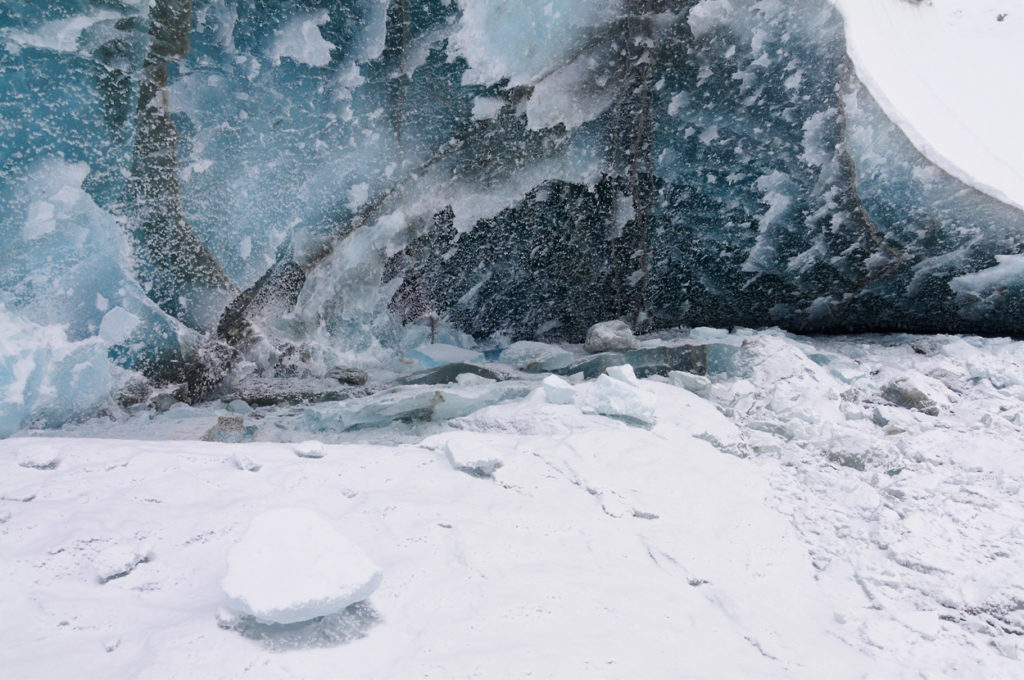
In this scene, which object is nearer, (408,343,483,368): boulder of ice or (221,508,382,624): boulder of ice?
(221,508,382,624): boulder of ice

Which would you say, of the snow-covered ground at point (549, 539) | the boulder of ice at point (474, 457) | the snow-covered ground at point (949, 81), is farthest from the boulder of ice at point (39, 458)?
the snow-covered ground at point (949, 81)

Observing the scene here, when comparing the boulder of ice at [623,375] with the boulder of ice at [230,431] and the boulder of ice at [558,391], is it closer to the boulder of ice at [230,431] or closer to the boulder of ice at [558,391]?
the boulder of ice at [558,391]

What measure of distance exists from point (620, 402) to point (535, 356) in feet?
2.63

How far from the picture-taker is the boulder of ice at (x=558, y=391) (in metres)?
2.21

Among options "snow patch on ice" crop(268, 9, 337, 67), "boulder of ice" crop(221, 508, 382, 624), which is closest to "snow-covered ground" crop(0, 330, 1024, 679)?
"boulder of ice" crop(221, 508, 382, 624)

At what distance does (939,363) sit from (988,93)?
1.22 m

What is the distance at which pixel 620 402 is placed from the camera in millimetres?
2086

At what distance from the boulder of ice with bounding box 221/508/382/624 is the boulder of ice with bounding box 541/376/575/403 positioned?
124 cm

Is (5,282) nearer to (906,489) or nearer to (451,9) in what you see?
(451,9)

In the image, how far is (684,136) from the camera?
2.51m

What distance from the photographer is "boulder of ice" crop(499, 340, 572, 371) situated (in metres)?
2.76

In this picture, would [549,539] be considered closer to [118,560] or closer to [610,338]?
[118,560]

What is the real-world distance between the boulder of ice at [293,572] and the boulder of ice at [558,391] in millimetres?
1241

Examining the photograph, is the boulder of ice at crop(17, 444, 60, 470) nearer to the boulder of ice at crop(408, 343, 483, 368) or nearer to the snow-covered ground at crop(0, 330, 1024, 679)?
the snow-covered ground at crop(0, 330, 1024, 679)
